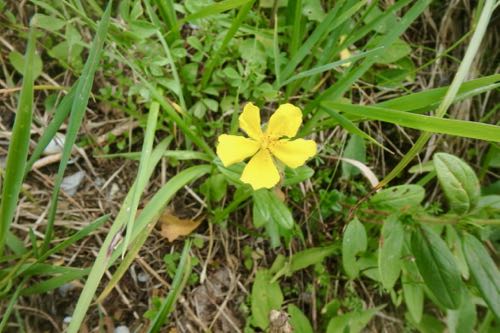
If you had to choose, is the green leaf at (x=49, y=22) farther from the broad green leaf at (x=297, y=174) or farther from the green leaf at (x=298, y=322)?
the green leaf at (x=298, y=322)

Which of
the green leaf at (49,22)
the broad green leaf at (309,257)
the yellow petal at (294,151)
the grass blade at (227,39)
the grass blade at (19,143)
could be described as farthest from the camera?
the broad green leaf at (309,257)

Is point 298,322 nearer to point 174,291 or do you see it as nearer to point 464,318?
point 174,291

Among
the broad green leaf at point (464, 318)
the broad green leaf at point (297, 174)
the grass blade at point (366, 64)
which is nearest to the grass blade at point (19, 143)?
the broad green leaf at point (297, 174)

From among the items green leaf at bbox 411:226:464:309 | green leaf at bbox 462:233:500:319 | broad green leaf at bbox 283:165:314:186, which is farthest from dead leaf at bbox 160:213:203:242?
green leaf at bbox 462:233:500:319

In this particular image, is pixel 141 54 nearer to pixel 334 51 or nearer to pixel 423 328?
pixel 334 51

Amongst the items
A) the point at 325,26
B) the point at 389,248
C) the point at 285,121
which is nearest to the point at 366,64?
the point at 325,26

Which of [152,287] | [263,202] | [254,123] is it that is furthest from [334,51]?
[152,287]
